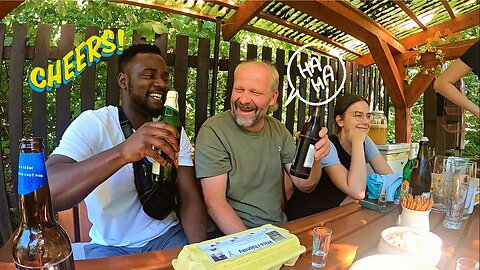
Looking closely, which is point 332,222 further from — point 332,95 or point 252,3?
point 332,95

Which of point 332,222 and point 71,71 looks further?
point 71,71

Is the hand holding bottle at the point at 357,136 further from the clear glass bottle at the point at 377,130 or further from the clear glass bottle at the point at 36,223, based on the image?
the clear glass bottle at the point at 36,223

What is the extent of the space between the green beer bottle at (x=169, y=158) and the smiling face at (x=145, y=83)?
369mm

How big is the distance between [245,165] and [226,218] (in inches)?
10.0

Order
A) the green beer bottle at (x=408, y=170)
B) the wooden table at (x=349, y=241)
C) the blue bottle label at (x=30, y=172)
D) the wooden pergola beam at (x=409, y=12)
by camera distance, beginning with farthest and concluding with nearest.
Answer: the green beer bottle at (x=408, y=170) < the wooden pergola beam at (x=409, y=12) < the wooden table at (x=349, y=241) < the blue bottle label at (x=30, y=172)

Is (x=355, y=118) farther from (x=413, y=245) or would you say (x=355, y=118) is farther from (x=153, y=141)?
(x=153, y=141)

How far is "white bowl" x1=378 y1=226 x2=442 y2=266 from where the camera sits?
819 mm

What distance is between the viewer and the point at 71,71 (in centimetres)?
224

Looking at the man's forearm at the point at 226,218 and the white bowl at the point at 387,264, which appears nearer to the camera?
the white bowl at the point at 387,264

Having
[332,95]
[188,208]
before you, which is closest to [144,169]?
[188,208]

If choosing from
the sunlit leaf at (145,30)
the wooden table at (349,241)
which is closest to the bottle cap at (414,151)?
the wooden table at (349,241)

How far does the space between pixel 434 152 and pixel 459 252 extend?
385 mm

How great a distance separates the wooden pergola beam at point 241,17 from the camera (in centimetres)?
225

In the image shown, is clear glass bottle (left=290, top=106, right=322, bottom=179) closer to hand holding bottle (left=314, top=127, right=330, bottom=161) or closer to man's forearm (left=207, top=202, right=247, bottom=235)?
hand holding bottle (left=314, top=127, right=330, bottom=161)
